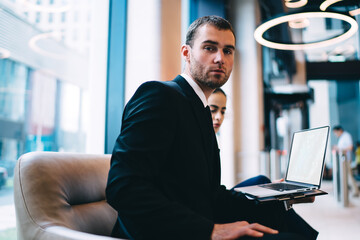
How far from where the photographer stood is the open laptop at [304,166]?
135cm

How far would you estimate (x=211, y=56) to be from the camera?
1259 mm

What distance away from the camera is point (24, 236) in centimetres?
107

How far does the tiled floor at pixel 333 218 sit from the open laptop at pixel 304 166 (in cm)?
213

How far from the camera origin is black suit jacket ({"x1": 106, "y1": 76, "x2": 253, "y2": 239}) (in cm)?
86

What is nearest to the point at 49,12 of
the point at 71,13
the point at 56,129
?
the point at 71,13

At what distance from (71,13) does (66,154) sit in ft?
5.70

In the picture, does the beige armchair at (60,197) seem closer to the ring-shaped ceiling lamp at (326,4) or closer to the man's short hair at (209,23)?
the man's short hair at (209,23)

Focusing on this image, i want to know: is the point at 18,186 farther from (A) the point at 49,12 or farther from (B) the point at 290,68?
(B) the point at 290,68

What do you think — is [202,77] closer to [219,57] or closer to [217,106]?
[219,57]

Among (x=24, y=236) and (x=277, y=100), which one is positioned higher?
(x=277, y=100)

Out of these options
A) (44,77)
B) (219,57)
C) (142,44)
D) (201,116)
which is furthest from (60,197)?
(142,44)

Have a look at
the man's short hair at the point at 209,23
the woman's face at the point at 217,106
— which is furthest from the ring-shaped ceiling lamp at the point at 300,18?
the man's short hair at the point at 209,23

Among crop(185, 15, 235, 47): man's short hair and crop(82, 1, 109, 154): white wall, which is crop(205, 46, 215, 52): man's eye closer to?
crop(185, 15, 235, 47): man's short hair

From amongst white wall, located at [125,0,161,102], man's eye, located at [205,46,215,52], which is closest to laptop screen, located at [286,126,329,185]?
man's eye, located at [205,46,215,52]
